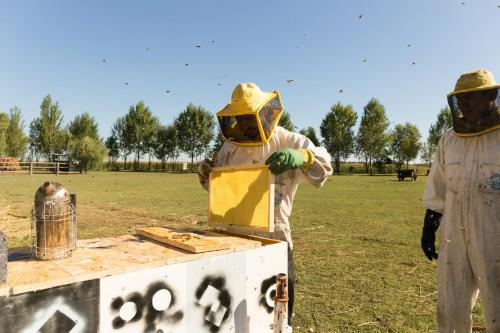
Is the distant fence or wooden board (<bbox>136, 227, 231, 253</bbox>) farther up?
the distant fence

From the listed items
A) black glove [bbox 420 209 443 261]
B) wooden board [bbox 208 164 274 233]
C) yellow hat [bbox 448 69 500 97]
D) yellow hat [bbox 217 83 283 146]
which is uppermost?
yellow hat [bbox 448 69 500 97]

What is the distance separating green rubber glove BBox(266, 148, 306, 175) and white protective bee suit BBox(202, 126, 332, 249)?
36 cm

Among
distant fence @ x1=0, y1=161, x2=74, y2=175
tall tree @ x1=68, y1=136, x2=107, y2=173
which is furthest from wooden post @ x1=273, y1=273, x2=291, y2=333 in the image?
tall tree @ x1=68, y1=136, x2=107, y2=173

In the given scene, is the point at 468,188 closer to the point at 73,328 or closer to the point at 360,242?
the point at 73,328

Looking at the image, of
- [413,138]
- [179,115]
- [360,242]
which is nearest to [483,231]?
[360,242]

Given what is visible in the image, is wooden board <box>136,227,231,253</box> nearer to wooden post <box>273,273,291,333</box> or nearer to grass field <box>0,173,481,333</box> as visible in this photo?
wooden post <box>273,273,291,333</box>

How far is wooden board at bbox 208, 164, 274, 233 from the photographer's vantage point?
→ 2941mm

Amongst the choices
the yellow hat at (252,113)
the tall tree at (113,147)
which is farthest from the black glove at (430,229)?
the tall tree at (113,147)

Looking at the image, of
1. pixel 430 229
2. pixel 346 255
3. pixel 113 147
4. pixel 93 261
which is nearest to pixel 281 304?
pixel 93 261

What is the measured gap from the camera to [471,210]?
9.46ft

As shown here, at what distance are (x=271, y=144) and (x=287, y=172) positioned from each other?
33 centimetres

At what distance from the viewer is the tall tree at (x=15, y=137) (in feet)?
170

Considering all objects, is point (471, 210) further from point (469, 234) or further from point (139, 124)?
point (139, 124)

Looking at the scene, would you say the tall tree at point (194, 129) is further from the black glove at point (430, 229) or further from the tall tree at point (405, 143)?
the black glove at point (430, 229)
